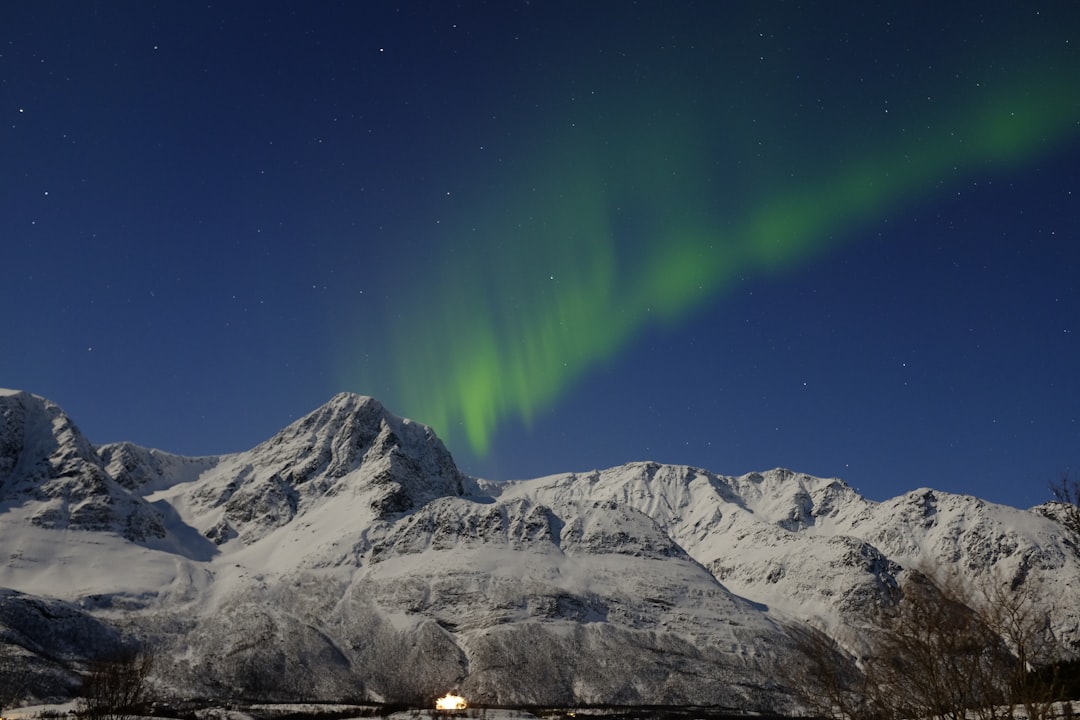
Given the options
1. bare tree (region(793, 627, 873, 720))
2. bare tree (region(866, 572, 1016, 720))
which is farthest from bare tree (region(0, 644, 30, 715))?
bare tree (region(866, 572, 1016, 720))

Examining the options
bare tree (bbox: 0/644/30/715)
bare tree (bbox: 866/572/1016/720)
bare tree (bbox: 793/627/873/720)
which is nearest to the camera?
bare tree (bbox: 866/572/1016/720)

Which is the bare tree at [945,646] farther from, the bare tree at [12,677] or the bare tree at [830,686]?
the bare tree at [12,677]

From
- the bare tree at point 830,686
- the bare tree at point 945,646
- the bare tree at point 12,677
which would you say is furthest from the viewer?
the bare tree at point 12,677

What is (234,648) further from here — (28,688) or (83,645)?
(28,688)

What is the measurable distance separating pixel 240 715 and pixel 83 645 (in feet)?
237

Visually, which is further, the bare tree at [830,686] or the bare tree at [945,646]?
the bare tree at [830,686]

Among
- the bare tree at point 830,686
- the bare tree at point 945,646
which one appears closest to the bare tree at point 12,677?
the bare tree at point 830,686

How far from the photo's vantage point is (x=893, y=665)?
4059 cm

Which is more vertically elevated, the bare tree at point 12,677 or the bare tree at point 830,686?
the bare tree at point 12,677

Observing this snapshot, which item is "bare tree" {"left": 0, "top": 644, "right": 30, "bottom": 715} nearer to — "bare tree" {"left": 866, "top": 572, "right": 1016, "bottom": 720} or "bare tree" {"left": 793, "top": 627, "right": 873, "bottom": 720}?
"bare tree" {"left": 793, "top": 627, "right": 873, "bottom": 720}

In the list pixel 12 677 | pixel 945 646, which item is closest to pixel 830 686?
pixel 945 646

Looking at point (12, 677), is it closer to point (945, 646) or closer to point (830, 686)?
point (830, 686)

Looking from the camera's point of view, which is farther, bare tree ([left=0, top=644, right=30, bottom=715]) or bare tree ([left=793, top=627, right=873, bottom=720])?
bare tree ([left=0, top=644, right=30, bottom=715])

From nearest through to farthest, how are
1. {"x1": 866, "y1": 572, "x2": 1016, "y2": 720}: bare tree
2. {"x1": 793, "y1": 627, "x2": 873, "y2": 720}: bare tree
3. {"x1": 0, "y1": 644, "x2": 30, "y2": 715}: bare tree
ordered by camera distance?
{"x1": 866, "y1": 572, "x2": 1016, "y2": 720}: bare tree → {"x1": 793, "y1": 627, "x2": 873, "y2": 720}: bare tree → {"x1": 0, "y1": 644, "x2": 30, "y2": 715}: bare tree
